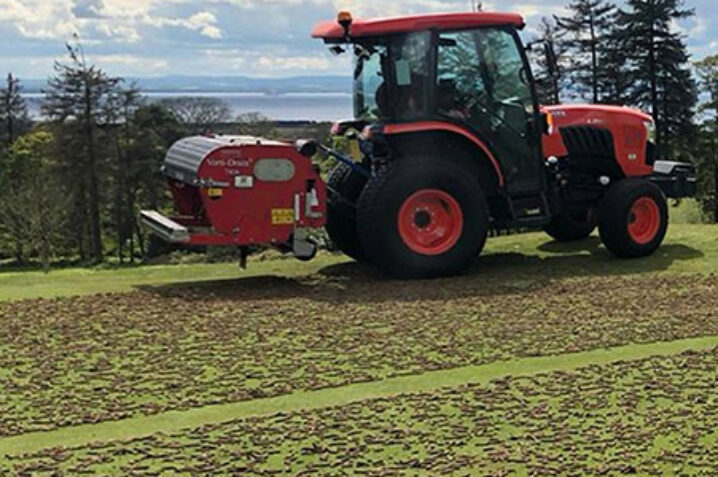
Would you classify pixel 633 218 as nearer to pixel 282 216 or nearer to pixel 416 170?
pixel 416 170

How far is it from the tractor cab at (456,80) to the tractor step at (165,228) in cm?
239

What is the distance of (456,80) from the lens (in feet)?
32.0

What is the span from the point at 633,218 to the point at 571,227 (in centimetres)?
127

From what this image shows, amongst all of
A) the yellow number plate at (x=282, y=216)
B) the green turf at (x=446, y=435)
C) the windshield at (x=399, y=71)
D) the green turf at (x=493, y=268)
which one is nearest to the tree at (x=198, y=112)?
the green turf at (x=493, y=268)

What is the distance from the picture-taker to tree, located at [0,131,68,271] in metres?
38.8

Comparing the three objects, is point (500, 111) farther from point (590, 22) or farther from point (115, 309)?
point (590, 22)

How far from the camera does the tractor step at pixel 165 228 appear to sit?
8734mm

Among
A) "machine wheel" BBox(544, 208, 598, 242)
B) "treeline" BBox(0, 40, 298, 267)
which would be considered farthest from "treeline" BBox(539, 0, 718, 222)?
"machine wheel" BBox(544, 208, 598, 242)

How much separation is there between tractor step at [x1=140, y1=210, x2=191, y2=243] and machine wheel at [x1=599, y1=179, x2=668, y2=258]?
4.80 meters

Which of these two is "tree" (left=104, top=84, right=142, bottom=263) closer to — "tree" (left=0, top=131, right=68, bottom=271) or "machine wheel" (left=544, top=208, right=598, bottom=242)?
"tree" (left=0, top=131, right=68, bottom=271)

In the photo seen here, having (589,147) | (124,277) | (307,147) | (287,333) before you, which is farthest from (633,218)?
(124,277)

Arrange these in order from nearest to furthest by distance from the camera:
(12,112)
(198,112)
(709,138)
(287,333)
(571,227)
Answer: (287,333)
(571,227)
(709,138)
(198,112)
(12,112)

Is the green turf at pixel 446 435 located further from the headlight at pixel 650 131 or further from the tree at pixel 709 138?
the tree at pixel 709 138

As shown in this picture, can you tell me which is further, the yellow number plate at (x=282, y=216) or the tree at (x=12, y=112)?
the tree at (x=12, y=112)
